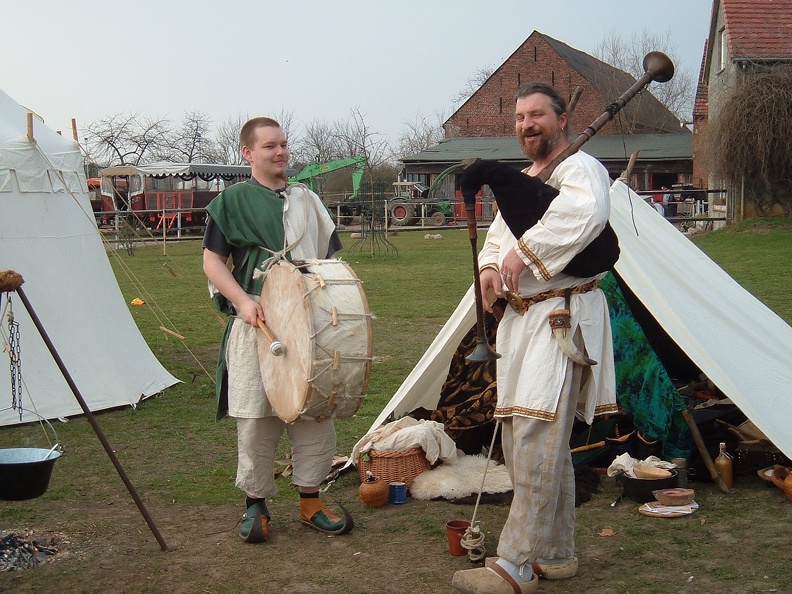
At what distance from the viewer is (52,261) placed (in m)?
6.46

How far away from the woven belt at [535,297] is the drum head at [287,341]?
779 millimetres

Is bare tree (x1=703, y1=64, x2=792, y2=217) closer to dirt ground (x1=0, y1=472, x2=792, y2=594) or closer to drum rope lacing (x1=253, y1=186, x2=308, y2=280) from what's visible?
dirt ground (x1=0, y1=472, x2=792, y2=594)

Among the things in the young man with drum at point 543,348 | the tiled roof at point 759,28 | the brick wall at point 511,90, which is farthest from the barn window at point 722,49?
the young man with drum at point 543,348

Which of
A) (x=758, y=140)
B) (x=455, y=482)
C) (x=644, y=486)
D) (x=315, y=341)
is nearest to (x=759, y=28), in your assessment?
(x=758, y=140)

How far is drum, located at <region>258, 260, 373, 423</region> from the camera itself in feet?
11.5

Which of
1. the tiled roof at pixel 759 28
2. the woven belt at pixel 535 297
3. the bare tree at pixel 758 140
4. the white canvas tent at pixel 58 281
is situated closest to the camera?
the woven belt at pixel 535 297

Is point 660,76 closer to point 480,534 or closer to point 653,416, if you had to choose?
point 653,416

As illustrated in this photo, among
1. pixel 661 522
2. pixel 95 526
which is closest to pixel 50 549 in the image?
pixel 95 526

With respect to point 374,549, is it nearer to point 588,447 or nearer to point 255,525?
point 255,525

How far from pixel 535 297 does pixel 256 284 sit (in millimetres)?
1244

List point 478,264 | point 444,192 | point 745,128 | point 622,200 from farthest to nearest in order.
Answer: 1. point 444,192
2. point 745,128
3. point 622,200
4. point 478,264

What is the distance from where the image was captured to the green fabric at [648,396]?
15.3 ft

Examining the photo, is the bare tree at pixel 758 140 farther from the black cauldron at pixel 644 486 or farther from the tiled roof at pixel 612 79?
the tiled roof at pixel 612 79

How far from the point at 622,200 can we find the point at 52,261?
3977mm
